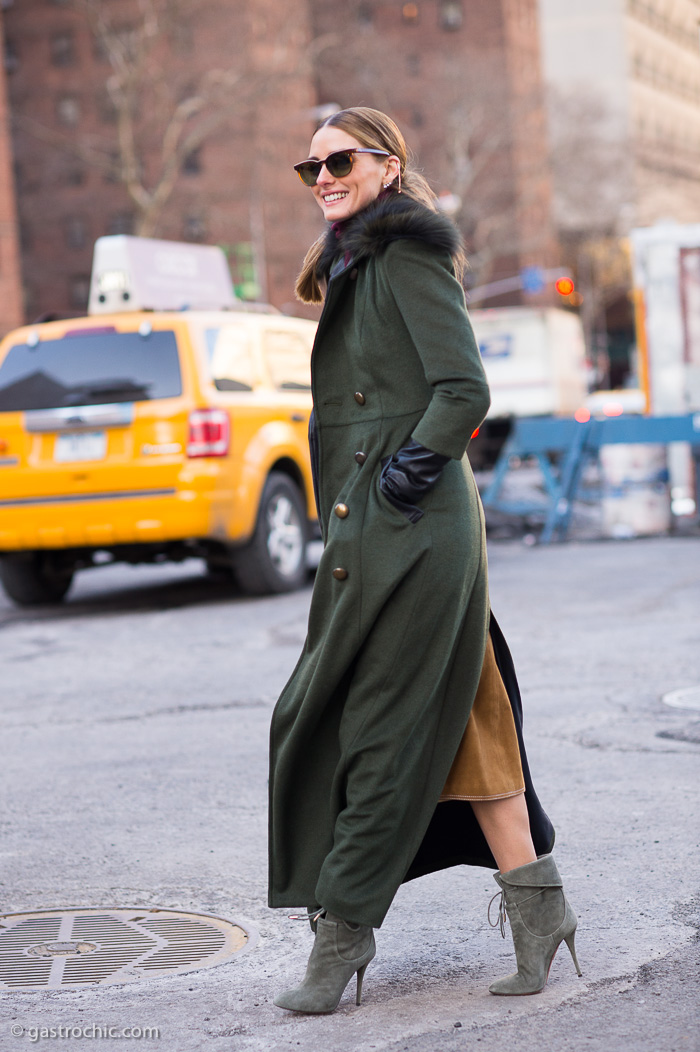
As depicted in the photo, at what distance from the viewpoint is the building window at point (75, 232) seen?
75438mm

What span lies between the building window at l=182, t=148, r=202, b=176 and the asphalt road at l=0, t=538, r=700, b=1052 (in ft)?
211

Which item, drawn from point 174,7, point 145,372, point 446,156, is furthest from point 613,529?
point 446,156

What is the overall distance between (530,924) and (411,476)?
98cm

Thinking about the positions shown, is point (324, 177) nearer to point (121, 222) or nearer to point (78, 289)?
point (121, 222)

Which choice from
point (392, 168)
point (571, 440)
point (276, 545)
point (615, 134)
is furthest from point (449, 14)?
point (392, 168)

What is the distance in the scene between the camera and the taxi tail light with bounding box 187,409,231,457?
10.5 meters

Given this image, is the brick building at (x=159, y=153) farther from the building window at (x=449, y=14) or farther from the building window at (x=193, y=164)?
the building window at (x=449, y=14)

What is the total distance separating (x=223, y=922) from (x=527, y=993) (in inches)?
37.0

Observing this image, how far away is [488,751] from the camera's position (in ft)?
11.1

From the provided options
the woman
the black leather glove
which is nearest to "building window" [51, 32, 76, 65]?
the woman

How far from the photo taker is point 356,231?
341 cm

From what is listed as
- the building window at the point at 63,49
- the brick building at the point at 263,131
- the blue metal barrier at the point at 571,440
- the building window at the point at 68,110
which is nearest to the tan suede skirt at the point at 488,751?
the blue metal barrier at the point at 571,440

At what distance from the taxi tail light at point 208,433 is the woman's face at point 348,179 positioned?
7061mm

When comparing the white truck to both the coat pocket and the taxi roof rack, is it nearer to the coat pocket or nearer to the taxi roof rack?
the taxi roof rack
